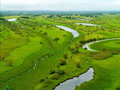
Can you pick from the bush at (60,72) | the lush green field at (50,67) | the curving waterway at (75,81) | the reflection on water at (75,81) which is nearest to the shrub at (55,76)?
the lush green field at (50,67)

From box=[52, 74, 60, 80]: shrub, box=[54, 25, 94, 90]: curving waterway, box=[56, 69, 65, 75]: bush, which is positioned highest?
box=[56, 69, 65, 75]: bush

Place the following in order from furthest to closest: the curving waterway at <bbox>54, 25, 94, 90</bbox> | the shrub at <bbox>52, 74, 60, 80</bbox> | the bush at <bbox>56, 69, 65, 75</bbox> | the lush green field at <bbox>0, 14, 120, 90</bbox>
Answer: the bush at <bbox>56, 69, 65, 75</bbox>
the shrub at <bbox>52, 74, 60, 80</bbox>
the lush green field at <bbox>0, 14, 120, 90</bbox>
the curving waterway at <bbox>54, 25, 94, 90</bbox>

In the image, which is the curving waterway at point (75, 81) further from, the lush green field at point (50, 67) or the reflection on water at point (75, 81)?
the lush green field at point (50, 67)

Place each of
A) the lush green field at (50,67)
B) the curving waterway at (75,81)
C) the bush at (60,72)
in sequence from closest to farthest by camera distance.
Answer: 1. the curving waterway at (75,81)
2. the lush green field at (50,67)
3. the bush at (60,72)

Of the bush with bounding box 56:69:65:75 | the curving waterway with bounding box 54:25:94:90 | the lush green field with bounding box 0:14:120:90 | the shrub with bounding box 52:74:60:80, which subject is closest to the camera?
the curving waterway with bounding box 54:25:94:90

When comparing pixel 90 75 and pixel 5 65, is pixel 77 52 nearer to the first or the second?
pixel 90 75

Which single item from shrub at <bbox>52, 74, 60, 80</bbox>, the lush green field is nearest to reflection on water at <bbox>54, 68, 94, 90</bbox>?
the lush green field

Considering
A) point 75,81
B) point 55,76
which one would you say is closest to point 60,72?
point 55,76

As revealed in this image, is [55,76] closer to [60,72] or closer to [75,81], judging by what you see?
[60,72]

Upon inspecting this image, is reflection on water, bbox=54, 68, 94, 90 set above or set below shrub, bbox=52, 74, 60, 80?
below

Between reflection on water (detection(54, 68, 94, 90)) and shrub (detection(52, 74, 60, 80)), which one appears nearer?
reflection on water (detection(54, 68, 94, 90))

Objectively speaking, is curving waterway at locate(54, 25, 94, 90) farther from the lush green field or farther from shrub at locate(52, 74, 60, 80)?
shrub at locate(52, 74, 60, 80)

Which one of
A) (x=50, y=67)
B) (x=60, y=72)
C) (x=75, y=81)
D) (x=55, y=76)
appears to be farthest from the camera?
(x=50, y=67)

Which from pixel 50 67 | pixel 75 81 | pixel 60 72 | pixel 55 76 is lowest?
pixel 50 67
